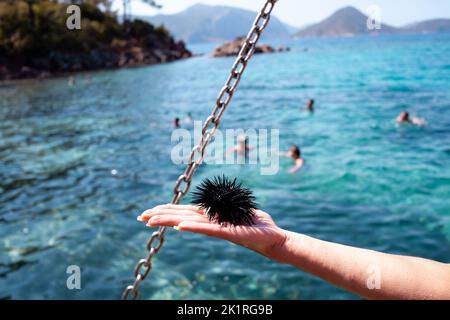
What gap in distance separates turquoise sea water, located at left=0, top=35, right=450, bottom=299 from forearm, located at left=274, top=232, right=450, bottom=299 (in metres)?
5.61

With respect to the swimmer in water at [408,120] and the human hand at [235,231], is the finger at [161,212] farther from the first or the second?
the swimmer in water at [408,120]

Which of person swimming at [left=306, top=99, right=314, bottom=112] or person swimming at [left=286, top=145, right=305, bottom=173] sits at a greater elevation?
person swimming at [left=306, top=99, right=314, bottom=112]

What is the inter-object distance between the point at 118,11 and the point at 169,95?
216 feet

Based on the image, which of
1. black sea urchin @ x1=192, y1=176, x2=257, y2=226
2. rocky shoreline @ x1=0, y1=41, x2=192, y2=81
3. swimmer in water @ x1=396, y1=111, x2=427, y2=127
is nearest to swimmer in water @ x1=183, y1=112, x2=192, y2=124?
swimmer in water @ x1=396, y1=111, x2=427, y2=127

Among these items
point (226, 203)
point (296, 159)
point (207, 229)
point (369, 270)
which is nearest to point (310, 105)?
point (296, 159)

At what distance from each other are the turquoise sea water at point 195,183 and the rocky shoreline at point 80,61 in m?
31.6

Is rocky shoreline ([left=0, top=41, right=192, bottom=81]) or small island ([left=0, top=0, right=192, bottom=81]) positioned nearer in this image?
rocky shoreline ([left=0, top=41, right=192, bottom=81])

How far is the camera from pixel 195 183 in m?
14.2

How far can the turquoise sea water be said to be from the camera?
8344 mm

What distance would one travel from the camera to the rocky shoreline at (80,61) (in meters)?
56.1

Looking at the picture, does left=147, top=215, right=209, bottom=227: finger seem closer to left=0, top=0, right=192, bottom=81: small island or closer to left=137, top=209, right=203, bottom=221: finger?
left=137, top=209, right=203, bottom=221: finger

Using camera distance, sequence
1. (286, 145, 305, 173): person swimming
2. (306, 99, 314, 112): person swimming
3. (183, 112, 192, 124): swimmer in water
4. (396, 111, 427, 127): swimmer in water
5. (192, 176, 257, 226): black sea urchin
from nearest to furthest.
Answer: (192, 176, 257, 226): black sea urchin < (286, 145, 305, 173): person swimming < (396, 111, 427, 127): swimmer in water < (183, 112, 192, 124): swimmer in water < (306, 99, 314, 112): person swimming

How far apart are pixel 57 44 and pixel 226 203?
70635 millimetres
